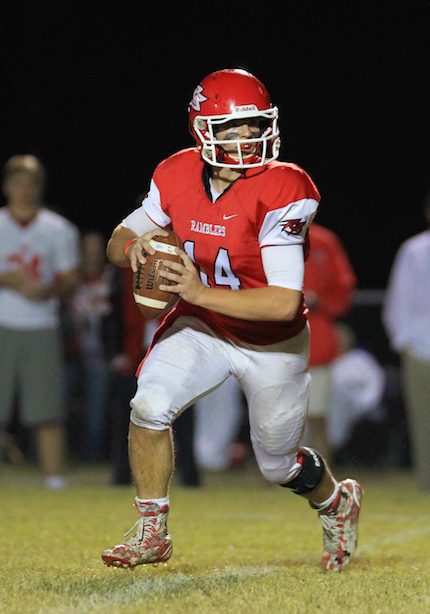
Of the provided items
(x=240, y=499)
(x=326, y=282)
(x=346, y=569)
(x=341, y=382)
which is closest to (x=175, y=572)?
(x=346, y=569)

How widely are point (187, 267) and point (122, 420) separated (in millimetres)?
4042

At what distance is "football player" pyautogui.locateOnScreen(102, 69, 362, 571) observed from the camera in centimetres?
446

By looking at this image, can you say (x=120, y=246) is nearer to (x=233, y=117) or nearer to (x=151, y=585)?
(x=233, y=117)

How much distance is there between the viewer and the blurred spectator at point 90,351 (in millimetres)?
10227

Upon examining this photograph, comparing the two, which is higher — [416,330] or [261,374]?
[261,374]

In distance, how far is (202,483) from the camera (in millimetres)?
8727

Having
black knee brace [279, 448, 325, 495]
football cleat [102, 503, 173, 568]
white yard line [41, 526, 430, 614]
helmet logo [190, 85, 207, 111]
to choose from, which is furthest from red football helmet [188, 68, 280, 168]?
white yard line [41, 526, 430, 614]

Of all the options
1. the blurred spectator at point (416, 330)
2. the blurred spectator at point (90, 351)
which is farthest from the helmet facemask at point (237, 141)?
the blurred spectator at point (90, 351)

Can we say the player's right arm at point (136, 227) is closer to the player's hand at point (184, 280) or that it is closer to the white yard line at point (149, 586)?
the player's hand at point (184, 280)

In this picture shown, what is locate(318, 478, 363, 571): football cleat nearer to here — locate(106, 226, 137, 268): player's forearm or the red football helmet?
locate(106, 226, 137, 268): player's forearm

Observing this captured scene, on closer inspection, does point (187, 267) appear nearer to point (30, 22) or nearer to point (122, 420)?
point (122, 420)

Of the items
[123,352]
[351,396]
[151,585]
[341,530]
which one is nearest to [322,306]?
[123,352]

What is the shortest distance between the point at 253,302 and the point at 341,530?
3.27 feet

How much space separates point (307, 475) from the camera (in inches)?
191
